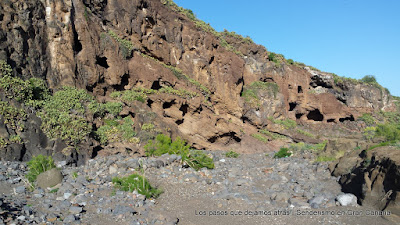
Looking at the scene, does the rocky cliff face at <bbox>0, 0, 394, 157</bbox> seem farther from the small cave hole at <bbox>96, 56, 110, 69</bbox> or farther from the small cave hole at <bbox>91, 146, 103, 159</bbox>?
the small cave hole at <bbox>91, 146, 103, 159</bbox>

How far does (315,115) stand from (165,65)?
973 inches

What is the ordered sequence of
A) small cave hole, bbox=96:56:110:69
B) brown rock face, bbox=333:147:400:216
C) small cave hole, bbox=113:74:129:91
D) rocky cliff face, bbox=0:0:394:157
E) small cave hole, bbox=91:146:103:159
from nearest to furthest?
brown rock face, bbox=333:147:400:216, small cave hole, bbox=91:146:103:159, rocky cliff face, bbox=0:0:394:157, small cave hole, bbox=96:56:110:69, small cave hole, bbox=113:74:129:91

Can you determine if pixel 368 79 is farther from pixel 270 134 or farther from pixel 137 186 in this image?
pixel 137 186

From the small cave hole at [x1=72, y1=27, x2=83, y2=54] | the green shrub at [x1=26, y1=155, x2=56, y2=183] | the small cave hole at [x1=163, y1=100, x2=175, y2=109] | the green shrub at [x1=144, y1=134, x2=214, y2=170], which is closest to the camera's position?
the green shrub at [x1=26, y1=155, x2=56, y2=183]

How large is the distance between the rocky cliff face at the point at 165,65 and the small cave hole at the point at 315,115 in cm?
15

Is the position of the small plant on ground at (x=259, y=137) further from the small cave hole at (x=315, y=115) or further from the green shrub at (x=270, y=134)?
the small cave hole at (x=315, y=115)

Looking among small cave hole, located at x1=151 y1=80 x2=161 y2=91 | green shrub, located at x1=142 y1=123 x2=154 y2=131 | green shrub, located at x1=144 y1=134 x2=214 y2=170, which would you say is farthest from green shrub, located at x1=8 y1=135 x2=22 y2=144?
small cave hole, located at x1=151 y1=80 x2=161 y2=91

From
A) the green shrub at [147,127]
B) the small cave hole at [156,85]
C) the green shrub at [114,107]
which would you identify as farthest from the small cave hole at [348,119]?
the green shrub at [114,107]

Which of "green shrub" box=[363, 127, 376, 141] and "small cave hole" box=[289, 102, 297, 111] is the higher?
"small cave hole" box=[289, 102, 297, 111]

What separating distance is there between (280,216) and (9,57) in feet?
42.6

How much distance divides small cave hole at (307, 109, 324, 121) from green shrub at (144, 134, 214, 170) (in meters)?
28.1

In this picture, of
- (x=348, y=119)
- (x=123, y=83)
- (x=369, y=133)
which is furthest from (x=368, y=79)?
(x=123, y=83)

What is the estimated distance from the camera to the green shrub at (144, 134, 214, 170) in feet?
36.9

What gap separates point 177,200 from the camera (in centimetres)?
779
